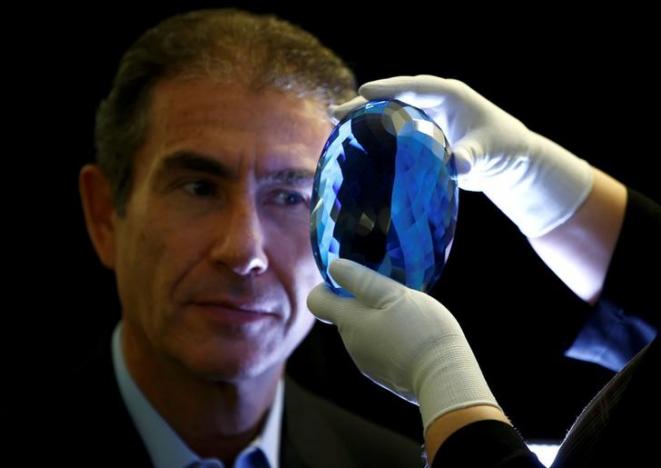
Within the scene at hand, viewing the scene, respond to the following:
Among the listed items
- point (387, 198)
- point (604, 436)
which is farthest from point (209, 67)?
point (604, 436)

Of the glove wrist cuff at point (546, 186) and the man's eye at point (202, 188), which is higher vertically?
the glove wrist cuff at point (546, 186)

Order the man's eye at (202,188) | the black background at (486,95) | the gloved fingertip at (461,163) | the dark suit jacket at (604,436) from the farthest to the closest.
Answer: the black background at (486,95), the man's eye at (202,188), the gloved fingertip at (461,163), the dark suit jacket at (604,436)

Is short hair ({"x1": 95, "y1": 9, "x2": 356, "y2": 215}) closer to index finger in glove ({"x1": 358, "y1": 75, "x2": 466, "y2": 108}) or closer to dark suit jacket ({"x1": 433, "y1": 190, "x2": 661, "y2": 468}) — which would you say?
index finger in glove ({"x1": 358, "y1": 75, "x2": 466, "y2": 108})

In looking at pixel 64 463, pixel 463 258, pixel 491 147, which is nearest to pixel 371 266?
pixel 491 147

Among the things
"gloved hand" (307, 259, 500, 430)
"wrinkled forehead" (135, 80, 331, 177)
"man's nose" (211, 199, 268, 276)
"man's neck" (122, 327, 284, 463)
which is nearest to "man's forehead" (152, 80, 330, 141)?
"wrinkled forehead" (135, 80, 331, 177)

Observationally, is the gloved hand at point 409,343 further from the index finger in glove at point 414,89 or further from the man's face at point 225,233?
the man's face at point 225,233

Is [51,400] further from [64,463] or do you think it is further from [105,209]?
[105,209]

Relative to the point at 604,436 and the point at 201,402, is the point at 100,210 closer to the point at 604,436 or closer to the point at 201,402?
the point at 201,402

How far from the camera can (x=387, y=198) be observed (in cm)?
92

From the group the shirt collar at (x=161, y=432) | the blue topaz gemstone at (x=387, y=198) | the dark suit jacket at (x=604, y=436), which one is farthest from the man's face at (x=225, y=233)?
the dark suit jacket at (x=604, y=436)

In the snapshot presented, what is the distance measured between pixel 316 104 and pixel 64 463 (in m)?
0.76

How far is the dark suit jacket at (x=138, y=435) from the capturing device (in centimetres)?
146

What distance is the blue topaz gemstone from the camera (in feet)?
3.01

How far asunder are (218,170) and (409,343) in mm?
626
